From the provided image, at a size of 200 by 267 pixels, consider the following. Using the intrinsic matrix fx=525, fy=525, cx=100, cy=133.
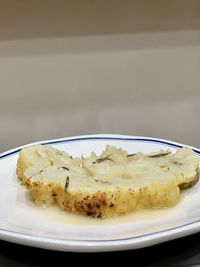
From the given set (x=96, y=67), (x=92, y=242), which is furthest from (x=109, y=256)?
(x=96, y=67)

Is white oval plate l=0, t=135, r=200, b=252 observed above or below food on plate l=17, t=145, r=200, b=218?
below

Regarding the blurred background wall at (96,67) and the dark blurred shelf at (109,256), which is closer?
the dark blurred shelf at (109,256)

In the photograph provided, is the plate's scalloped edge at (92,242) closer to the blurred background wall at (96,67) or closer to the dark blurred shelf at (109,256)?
the dark blurred shelf at (109,256)

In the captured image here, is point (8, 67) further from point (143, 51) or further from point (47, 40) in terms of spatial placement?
point (143, 51)

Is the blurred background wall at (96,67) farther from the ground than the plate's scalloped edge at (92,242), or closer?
farther from the ground

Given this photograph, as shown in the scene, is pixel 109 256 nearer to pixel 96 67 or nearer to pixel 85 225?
pixel 85 225

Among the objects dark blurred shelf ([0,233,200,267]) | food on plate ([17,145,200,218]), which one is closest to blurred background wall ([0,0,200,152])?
food on plate ([17,145,200,218])

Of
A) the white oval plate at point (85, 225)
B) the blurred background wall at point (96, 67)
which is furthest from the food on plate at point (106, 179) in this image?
the blurred background wall at point (96, 67)

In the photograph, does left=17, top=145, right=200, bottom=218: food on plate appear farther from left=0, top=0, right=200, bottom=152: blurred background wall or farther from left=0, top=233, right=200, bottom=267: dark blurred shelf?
left=0, top=0, right=200, bottom=152: blurred background wall
